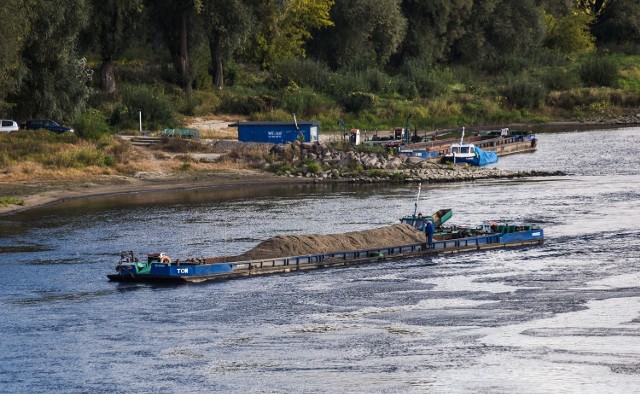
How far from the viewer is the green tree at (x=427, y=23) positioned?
143125 millimetres

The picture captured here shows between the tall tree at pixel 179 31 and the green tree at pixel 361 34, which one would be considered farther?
the green tree at pixel 361 34

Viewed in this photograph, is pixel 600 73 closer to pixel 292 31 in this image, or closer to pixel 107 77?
pixel 292 31

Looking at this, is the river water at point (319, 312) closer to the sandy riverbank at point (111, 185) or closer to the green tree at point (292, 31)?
the sandy riverbank at point (111, 185)

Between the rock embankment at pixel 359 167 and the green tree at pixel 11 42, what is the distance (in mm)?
18559

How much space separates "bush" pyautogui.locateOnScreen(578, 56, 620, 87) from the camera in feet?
482

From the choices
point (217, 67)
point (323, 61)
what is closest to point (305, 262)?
point (217, 67)

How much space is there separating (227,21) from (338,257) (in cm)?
5403

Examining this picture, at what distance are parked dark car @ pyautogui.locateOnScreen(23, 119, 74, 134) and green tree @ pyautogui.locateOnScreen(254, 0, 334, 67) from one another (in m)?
33.3

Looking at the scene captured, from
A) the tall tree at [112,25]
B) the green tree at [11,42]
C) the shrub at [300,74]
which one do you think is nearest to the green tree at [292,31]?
the shrub at [300,74]

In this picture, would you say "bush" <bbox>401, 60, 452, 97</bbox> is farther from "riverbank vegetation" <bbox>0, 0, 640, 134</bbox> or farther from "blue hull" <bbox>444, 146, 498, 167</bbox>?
"blue hull" <bbox>444, 146, 498, 167</bbox>

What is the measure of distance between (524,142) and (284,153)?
94.5ft

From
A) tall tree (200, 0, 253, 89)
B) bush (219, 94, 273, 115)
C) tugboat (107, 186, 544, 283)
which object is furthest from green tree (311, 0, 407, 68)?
tugboat (107, 186, 544, 283)

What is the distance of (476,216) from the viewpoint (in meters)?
74.8

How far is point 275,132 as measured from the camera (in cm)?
10094
